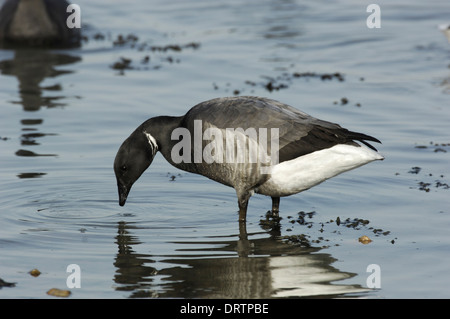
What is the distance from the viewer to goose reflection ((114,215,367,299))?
19.5ft

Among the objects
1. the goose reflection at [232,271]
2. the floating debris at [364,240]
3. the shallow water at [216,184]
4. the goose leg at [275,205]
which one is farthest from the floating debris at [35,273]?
the floating debris at [364,240]

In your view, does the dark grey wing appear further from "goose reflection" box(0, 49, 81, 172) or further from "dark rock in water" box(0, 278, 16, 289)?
"goose reflection" box(0, 49, 81, 172)

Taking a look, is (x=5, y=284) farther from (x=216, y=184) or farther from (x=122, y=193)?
(x=216, y=184)

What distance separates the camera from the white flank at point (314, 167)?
22.8 feet

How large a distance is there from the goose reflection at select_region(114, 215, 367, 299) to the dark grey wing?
2.82 feet

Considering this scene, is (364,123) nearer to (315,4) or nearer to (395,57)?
(395,57)

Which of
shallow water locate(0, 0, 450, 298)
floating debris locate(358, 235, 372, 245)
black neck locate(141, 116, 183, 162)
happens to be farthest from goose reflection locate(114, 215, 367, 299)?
black neck locate(141, 116, 183, 162)

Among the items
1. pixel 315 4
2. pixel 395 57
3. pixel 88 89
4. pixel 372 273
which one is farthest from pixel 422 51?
pixel 372 273

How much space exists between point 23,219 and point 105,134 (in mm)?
2944

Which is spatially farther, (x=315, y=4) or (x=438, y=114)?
(x=315, y=4)

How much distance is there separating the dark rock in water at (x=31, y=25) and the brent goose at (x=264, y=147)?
332 inches

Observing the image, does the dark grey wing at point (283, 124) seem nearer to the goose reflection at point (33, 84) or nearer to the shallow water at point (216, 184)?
the shallow water at point (216, 184)

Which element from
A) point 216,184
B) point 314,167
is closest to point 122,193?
point 216,184
